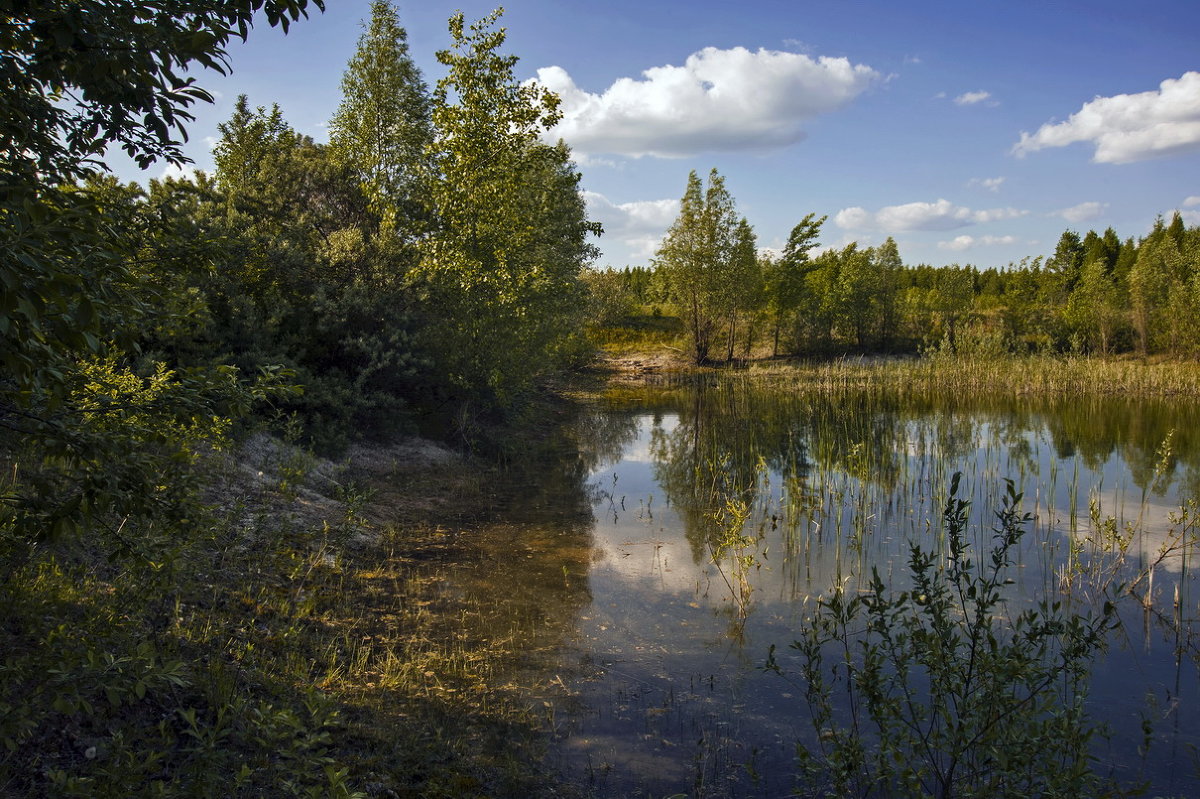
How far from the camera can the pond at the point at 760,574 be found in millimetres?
5906

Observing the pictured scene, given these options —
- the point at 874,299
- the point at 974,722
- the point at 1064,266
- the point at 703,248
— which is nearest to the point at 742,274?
the point at 703,248

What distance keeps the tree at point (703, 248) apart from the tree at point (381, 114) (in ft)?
104

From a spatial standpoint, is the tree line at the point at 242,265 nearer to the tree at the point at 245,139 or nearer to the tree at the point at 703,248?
the tree at the point at 245,139

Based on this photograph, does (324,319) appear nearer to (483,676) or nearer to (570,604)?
(570,604)

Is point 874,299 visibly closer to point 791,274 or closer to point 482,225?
point 791,274

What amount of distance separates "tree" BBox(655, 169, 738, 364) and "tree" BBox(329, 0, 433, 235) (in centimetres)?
3167

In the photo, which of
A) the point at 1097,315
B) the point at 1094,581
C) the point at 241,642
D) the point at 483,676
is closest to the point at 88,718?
the point at 241,642

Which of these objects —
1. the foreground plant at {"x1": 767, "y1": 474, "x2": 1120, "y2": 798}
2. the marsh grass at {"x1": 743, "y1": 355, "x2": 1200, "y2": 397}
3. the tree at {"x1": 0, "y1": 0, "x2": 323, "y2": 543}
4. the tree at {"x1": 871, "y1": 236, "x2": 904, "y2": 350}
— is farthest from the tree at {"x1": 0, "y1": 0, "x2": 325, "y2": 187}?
the tree at {"x1": 871, "y1": 236, "x2": 904, "y2": 350}

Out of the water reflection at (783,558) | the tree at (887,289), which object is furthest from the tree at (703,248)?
the water reflection at (783,558)

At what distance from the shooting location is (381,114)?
69.9 ft

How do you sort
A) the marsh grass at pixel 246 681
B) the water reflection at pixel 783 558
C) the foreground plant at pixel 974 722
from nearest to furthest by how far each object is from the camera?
the marsh grass at pixel 246 681 → the foreground plant at pixel 974 722 → the water reflection at pixel 783 558

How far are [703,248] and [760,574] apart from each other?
43.4 metres

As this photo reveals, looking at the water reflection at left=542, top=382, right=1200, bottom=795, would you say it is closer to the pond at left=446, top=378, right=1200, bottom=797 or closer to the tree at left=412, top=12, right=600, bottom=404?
the pond at left=446, top=378, right=1200, bottom=797

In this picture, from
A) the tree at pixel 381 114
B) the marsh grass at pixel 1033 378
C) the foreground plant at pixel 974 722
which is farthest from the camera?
the marsh grass at pixel 1033 378
